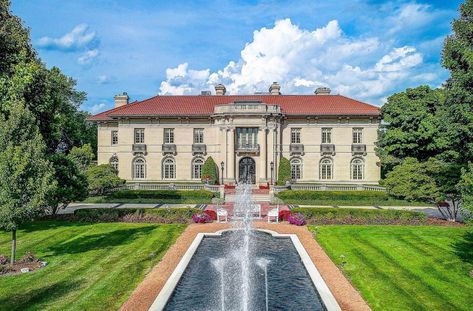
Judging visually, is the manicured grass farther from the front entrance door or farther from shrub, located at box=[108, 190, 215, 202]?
the front entrance door

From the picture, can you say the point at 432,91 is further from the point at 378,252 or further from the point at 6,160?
the point at 6,160

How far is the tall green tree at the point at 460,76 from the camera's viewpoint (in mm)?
16266

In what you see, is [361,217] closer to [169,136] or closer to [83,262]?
[83,262]

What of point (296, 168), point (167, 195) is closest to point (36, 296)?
point (167, 195)

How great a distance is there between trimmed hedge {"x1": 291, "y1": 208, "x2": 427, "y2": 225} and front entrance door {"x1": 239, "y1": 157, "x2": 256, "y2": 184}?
19.7m

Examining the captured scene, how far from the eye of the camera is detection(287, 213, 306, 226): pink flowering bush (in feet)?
77.4

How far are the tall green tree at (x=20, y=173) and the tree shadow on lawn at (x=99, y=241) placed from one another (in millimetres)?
2724

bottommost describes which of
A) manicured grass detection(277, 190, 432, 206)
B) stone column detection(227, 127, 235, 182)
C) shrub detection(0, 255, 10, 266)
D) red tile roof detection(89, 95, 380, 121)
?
shrub detection(0, 255, 10, 266)

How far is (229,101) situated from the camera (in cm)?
4853

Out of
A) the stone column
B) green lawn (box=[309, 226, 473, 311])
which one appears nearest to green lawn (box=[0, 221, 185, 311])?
green lawn (box=[309, 226, 473, 311])

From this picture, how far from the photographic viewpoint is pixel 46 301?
11.1 m

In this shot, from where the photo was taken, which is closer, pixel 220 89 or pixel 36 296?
pixel 36 296

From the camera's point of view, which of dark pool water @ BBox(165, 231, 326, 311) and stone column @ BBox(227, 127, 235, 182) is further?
stone column @ BBox(227, 127, 235, 182)

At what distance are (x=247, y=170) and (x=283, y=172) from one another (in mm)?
4723
